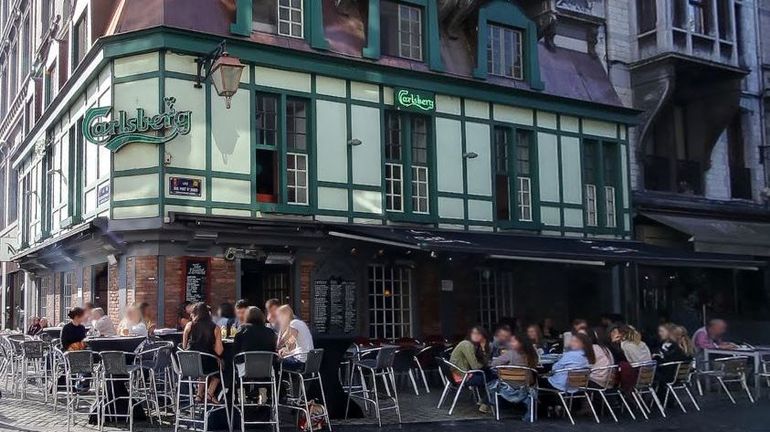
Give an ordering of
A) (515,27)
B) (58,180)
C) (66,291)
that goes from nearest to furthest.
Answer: (58,180) < (66,291) < (515,27)

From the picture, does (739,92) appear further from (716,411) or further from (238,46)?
(238,46)

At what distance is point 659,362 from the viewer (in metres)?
12.7

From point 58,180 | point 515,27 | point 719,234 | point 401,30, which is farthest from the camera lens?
point 719,234

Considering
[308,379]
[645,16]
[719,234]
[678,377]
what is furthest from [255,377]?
[645,16]

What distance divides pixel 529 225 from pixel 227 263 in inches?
287

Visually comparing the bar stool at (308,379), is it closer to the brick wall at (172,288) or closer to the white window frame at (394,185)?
the brick wall at (172,288)

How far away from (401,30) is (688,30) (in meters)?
8.83

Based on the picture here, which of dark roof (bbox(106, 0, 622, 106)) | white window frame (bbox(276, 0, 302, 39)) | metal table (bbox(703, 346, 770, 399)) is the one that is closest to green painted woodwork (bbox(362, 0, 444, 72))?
dark roof (bbox(106, 0, 622, 106))

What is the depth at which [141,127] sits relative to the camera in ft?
48.9

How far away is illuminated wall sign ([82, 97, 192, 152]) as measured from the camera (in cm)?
1481

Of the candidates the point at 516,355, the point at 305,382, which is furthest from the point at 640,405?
the point at 305,382

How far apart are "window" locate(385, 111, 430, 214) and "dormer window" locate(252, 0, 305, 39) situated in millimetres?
2533

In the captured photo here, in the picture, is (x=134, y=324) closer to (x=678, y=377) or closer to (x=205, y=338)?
(x=205, y=338)

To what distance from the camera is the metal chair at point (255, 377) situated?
964 cm
